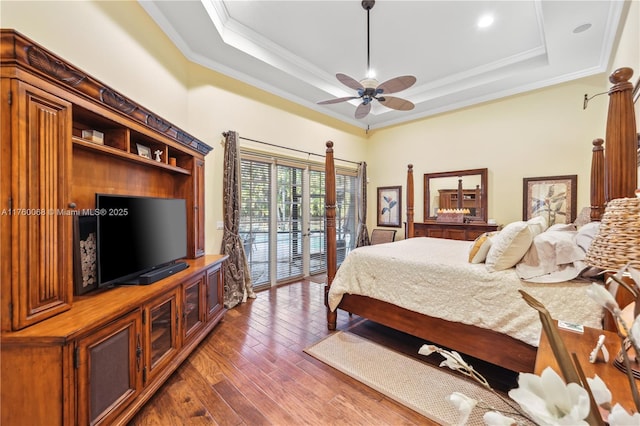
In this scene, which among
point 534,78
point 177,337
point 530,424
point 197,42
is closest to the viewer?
point 530,424

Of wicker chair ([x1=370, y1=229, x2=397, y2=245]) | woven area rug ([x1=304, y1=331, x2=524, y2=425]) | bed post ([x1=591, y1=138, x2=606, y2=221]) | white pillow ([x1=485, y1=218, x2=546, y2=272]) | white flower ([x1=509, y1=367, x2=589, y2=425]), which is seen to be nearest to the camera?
white flower ([x1=509, y1=367, x2=589, y2=425])

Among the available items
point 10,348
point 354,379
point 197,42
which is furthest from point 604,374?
point 197,42

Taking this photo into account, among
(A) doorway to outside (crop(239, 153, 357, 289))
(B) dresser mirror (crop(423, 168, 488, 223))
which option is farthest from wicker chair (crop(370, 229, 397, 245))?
(A) doorway to outside (crop(239, 153, 357, 289))

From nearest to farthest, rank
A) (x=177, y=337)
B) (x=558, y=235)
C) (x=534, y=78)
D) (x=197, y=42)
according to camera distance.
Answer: (x=558, y=235) < (x=177, y=337) < (x=197, y=42) < (x=534, y=78)

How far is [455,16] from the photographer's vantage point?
310 centimetres

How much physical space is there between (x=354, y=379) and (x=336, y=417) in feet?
1.31

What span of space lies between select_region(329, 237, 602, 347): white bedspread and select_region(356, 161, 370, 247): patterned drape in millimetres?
2989

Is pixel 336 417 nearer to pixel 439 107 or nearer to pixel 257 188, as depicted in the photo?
pixel 257 188

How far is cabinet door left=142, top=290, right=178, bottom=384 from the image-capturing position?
187cm

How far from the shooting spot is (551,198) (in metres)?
4.14

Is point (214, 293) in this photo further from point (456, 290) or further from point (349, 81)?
point (349, 81)

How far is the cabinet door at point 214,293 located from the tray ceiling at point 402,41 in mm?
2669

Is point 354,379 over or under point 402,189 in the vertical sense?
under

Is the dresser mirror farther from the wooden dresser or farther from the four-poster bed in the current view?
the four-poster bed
